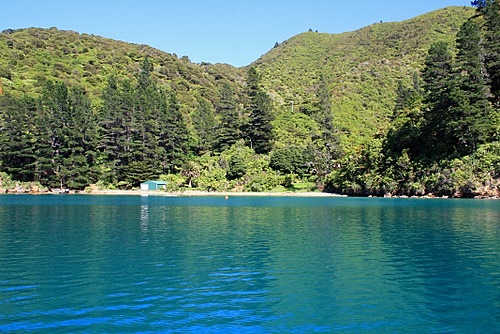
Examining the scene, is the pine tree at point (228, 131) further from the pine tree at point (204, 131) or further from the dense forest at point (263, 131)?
the pine tree at point (204, 131)

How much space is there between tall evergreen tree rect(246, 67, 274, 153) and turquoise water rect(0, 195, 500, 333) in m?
81.9

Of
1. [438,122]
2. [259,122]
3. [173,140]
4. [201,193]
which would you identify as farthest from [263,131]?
[438,122]

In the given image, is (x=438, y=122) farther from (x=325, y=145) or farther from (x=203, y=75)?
(x=203, y=75)

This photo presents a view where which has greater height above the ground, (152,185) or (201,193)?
(152,185)

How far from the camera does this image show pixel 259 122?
120750 mm

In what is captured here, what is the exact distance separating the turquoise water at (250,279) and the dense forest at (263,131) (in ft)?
157

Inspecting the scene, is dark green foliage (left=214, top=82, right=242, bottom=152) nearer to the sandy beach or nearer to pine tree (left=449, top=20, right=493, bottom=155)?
the sandy beach

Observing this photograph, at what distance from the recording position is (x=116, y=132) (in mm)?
116938

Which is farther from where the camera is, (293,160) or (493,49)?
(293,160)

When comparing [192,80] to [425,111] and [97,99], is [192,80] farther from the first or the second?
[425,111]

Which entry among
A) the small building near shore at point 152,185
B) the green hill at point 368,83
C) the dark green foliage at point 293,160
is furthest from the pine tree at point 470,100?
the small building near shore at point 152,185

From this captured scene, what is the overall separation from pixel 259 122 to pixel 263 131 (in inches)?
101

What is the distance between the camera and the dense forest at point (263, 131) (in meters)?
82.1

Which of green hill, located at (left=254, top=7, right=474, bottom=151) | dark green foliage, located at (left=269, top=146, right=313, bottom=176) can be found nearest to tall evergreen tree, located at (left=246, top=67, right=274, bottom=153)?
dark green foliage, located at (left=269, top=146, right=313, bottom=176)
